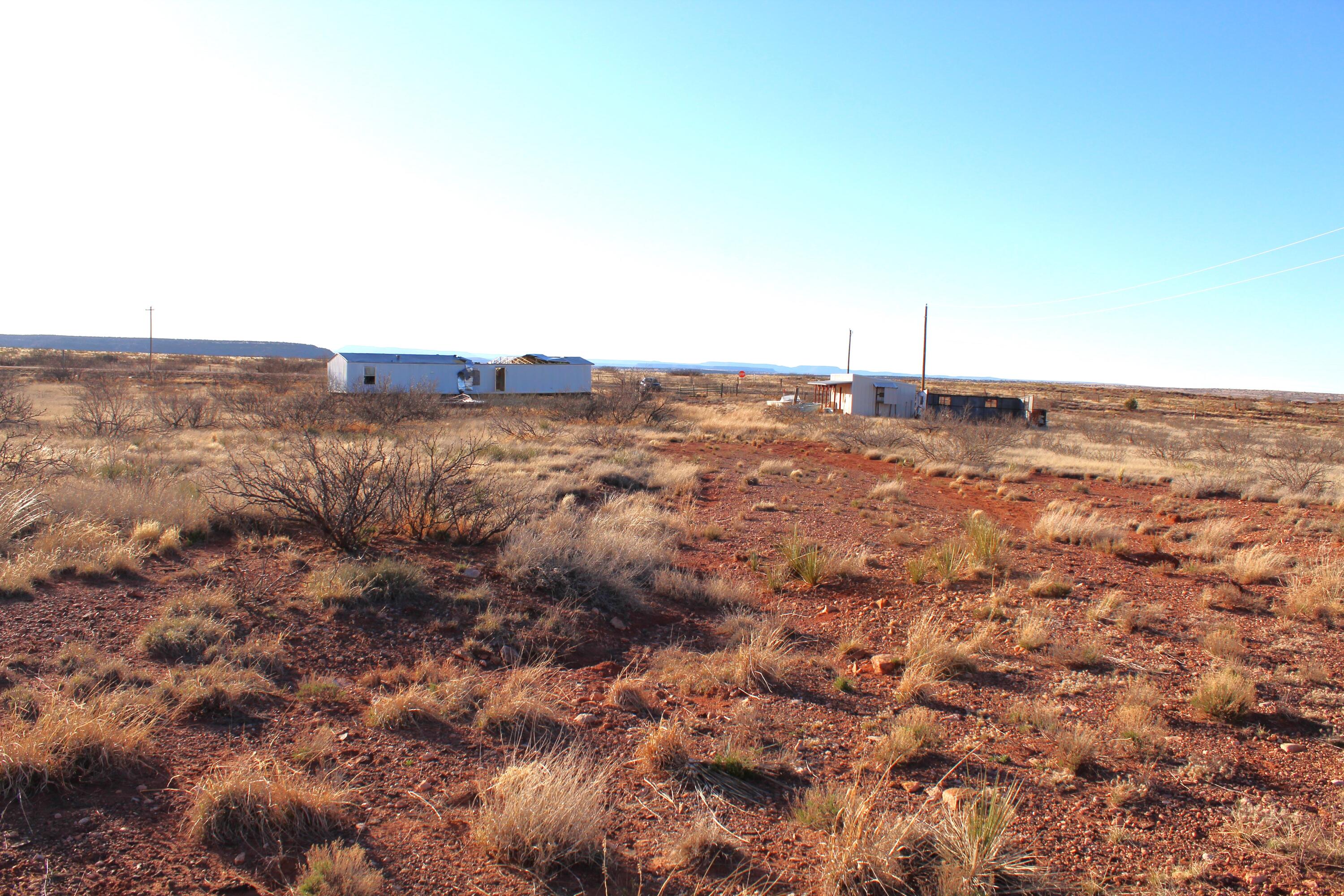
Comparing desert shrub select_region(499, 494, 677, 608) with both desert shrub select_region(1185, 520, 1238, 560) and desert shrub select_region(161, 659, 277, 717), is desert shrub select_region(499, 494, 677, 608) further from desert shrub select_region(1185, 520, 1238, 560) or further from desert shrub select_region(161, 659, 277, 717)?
desert shrub select_region(1185, 520, 1238, 560)

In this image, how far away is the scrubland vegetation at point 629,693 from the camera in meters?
2.99

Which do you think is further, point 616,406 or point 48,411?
point 616,406

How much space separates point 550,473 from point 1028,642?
29.2ft

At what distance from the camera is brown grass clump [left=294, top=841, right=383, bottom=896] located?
8.63 feet

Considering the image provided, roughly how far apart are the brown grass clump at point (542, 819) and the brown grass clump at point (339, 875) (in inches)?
18.0

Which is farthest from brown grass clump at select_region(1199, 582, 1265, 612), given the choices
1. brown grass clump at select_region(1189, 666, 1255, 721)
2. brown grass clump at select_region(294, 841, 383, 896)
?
brown grass clump at select_region(294, 841, 383, 896)

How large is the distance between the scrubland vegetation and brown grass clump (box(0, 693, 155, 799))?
18 mm

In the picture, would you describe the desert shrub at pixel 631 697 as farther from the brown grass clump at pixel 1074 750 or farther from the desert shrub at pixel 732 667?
the brown grass clump at pixel 1074 750

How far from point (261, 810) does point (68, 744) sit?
105 cm

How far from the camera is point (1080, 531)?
10.1 metres

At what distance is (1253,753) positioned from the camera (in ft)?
13.5

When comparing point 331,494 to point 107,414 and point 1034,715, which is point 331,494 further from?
point 107,414

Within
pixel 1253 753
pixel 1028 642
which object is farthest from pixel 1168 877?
pixel 1028 642

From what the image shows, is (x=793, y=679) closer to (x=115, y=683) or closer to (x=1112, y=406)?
(x=115, y=683)
